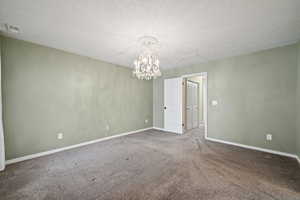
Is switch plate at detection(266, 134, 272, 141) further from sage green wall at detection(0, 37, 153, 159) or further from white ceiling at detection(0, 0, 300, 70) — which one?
sage green wall at detection(0, 37, 153, 159)

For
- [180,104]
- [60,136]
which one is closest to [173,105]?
[180,104]

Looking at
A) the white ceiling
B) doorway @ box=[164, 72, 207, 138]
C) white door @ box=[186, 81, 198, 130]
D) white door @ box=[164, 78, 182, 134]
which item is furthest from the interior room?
white door @ box=[186, 81, 198, 130]

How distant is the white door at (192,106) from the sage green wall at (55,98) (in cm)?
254

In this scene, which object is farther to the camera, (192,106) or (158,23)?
(192,106)

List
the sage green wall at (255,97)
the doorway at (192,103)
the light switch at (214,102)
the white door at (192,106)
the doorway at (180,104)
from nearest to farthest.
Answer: the sage green wall at (255,97), the light switch at (214,102), the doorway at (180,104), the doorway at (192,103), the white door at (192,106)

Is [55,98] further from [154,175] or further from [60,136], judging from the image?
[154,175]

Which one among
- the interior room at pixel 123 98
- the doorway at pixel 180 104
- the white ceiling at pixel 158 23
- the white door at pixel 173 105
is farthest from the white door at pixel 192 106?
the white ceiling at pixel 158 23

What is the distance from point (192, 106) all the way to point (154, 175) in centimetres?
373

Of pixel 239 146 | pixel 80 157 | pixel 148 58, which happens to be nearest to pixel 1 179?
pixel 80 157

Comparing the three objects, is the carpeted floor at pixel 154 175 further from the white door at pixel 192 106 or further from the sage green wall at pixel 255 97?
the white door at pixel 192 106

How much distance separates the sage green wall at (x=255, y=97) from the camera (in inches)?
98.0

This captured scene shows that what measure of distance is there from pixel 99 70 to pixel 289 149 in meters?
4.98

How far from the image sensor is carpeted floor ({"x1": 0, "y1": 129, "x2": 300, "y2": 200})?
150cm

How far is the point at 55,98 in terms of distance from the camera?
269cm
